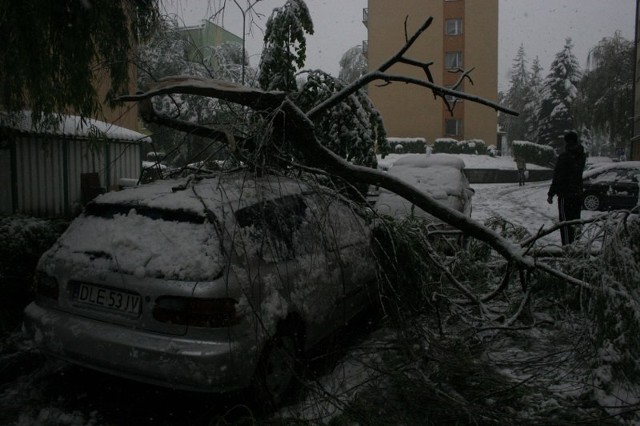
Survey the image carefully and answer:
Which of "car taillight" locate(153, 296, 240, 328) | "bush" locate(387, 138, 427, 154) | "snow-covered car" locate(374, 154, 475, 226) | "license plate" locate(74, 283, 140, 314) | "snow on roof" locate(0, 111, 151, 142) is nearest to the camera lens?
"car taillight" locate(153, 296, 240, 328)

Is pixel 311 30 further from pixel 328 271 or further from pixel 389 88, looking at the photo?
pixel 389 88

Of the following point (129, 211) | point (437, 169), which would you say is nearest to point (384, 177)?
point (129, 211)

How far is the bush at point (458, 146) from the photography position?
112 feet

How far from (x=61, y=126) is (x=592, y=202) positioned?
14254 mm

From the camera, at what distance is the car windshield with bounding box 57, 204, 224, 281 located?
3.04m

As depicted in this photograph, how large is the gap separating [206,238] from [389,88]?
119 feet

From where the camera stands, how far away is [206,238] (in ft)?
10.3

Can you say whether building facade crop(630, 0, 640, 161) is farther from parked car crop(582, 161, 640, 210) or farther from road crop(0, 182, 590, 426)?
road crop(0, 182, 590, 426)

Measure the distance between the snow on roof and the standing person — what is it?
6.57 metres

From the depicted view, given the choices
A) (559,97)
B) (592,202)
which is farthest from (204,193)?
(559,97)

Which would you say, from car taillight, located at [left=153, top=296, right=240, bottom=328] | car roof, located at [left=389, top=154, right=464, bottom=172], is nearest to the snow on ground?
car roof, located at [left=389, top=154, right=464, bottom=172]

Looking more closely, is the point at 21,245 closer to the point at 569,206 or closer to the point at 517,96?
the point at 569,206

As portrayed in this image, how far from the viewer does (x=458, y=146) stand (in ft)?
113

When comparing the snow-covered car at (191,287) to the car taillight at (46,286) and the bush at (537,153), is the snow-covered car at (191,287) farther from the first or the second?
the bush at (537,153)
